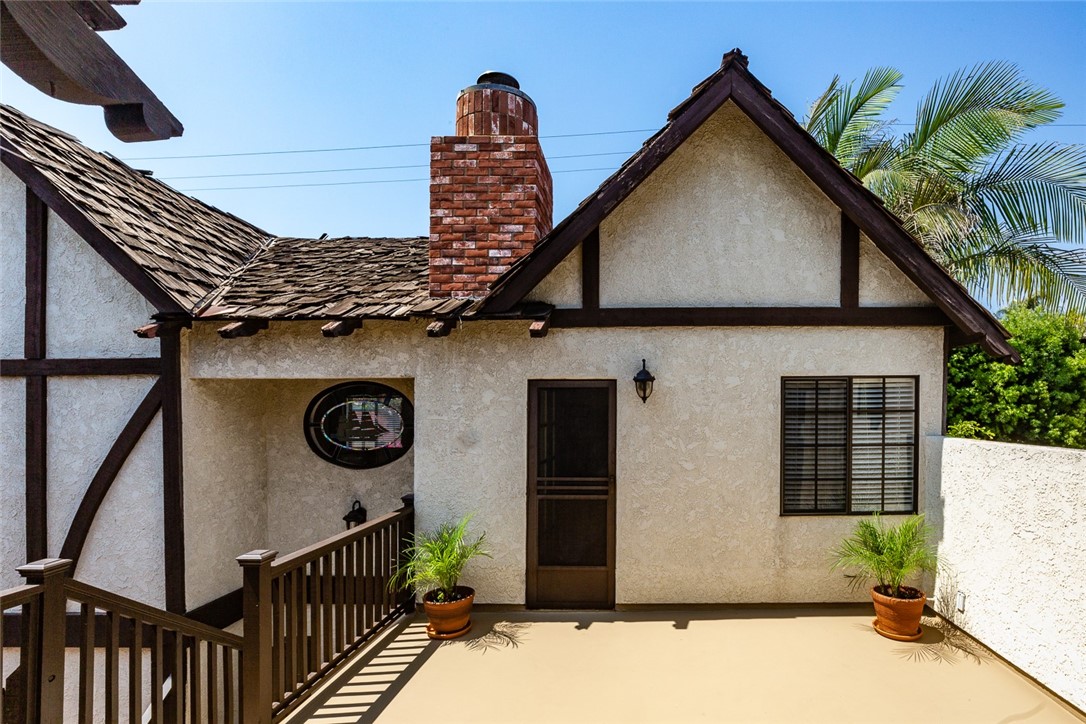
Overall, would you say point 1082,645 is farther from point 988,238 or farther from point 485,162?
point 988,238

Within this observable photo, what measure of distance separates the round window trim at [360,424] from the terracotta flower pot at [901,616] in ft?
17.7

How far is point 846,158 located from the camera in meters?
11.4

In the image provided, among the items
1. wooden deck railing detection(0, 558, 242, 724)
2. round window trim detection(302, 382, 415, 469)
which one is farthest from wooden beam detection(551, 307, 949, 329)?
wooden deck railing detection(0, 558, 242, 724)

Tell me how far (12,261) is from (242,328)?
110 inches

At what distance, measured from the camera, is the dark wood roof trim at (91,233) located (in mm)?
5395

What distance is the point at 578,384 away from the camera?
5.69 m

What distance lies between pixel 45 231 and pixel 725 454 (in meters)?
7.65

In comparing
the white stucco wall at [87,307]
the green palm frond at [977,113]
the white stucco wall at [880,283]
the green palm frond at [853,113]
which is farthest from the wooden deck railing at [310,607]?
the green palm frond at [977,113]

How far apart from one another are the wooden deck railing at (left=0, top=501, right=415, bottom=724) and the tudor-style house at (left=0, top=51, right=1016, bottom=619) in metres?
0.83

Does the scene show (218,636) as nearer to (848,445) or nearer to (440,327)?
(440,327)

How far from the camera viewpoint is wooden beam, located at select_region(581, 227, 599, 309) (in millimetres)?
5617

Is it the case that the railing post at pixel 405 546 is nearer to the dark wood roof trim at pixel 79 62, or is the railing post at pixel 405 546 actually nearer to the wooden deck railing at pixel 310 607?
the wooden deck railing at pixel 310 607

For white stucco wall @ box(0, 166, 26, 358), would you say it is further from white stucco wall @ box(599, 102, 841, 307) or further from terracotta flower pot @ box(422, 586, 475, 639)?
white stucco wall @ box(599, 102, 841, 307)

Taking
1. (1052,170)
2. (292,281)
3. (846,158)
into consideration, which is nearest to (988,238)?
(1052,170)
